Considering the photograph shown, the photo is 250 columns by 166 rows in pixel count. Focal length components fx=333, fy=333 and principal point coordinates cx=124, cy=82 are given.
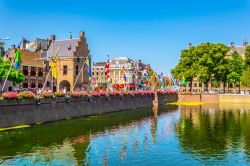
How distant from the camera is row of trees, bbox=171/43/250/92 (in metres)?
125

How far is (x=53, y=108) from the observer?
56.0 metres

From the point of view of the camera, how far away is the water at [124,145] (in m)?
30.0

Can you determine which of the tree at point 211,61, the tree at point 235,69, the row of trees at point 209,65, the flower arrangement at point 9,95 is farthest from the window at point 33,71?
the tree at point 235,69

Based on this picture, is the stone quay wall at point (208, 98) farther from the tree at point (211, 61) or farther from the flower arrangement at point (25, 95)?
the flower arrangement at point (25, 95)

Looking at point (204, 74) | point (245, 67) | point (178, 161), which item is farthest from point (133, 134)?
point (245, 67)

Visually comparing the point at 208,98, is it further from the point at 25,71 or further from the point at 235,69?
the point at 25,71

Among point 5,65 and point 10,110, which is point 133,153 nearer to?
point 10,110

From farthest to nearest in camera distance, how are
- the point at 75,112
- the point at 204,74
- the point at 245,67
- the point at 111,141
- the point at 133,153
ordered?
the point at 245,67
the point at 204,74
the point at 75,112
the point at 111,141
the point at 133,153

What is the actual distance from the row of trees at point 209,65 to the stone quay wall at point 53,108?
48.4 metres

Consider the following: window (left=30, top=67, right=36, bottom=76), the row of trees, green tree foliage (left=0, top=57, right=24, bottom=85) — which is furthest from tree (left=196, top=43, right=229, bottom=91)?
green tree foliage (left=0, top=57, right=24, bottom=85)

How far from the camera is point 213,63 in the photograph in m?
126

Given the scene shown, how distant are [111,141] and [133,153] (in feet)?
22.4

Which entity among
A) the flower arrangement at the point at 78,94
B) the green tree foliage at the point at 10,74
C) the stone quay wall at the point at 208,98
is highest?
the green tree foliage at the point at 10,74

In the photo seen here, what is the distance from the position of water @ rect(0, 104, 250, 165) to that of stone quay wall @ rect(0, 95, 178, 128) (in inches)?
94.8
